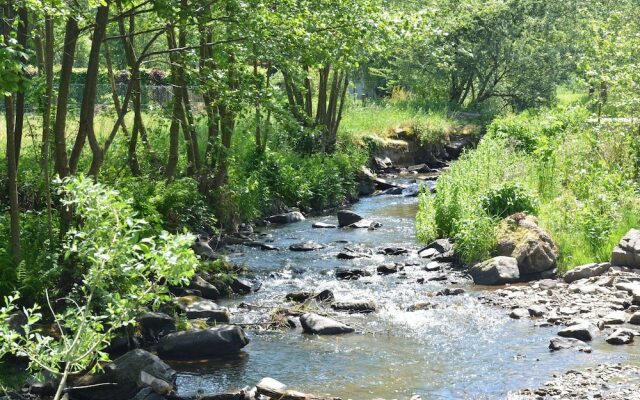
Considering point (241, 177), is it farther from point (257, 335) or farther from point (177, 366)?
point (177, 366)

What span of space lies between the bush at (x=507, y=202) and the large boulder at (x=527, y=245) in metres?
0.78

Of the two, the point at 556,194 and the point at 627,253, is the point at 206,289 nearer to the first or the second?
the point at 627,253

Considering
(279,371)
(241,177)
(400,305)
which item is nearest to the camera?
(279,371)

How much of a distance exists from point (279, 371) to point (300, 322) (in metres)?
2.06

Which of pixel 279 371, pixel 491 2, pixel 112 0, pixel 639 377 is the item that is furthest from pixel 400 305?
pixel 491 2

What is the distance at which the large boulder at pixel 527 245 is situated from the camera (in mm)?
14781

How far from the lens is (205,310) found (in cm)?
1223

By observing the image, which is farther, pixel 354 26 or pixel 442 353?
pixel 354 26

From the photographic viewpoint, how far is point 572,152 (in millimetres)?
20156

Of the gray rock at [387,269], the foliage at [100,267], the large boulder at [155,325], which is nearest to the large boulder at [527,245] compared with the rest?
the gray rock at [387,269]

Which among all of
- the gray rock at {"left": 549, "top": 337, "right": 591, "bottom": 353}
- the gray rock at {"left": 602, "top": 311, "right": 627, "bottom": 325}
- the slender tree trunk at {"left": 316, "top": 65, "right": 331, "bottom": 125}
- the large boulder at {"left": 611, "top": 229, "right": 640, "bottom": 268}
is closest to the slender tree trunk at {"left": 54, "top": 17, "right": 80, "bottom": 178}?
the gray rock at {"left": 549, "top": 337, "right": 591, "bottom": 353}

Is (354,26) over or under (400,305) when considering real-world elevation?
over

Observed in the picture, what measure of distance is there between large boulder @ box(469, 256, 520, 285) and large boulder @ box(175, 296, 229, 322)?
4.55m

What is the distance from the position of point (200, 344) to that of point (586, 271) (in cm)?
659
